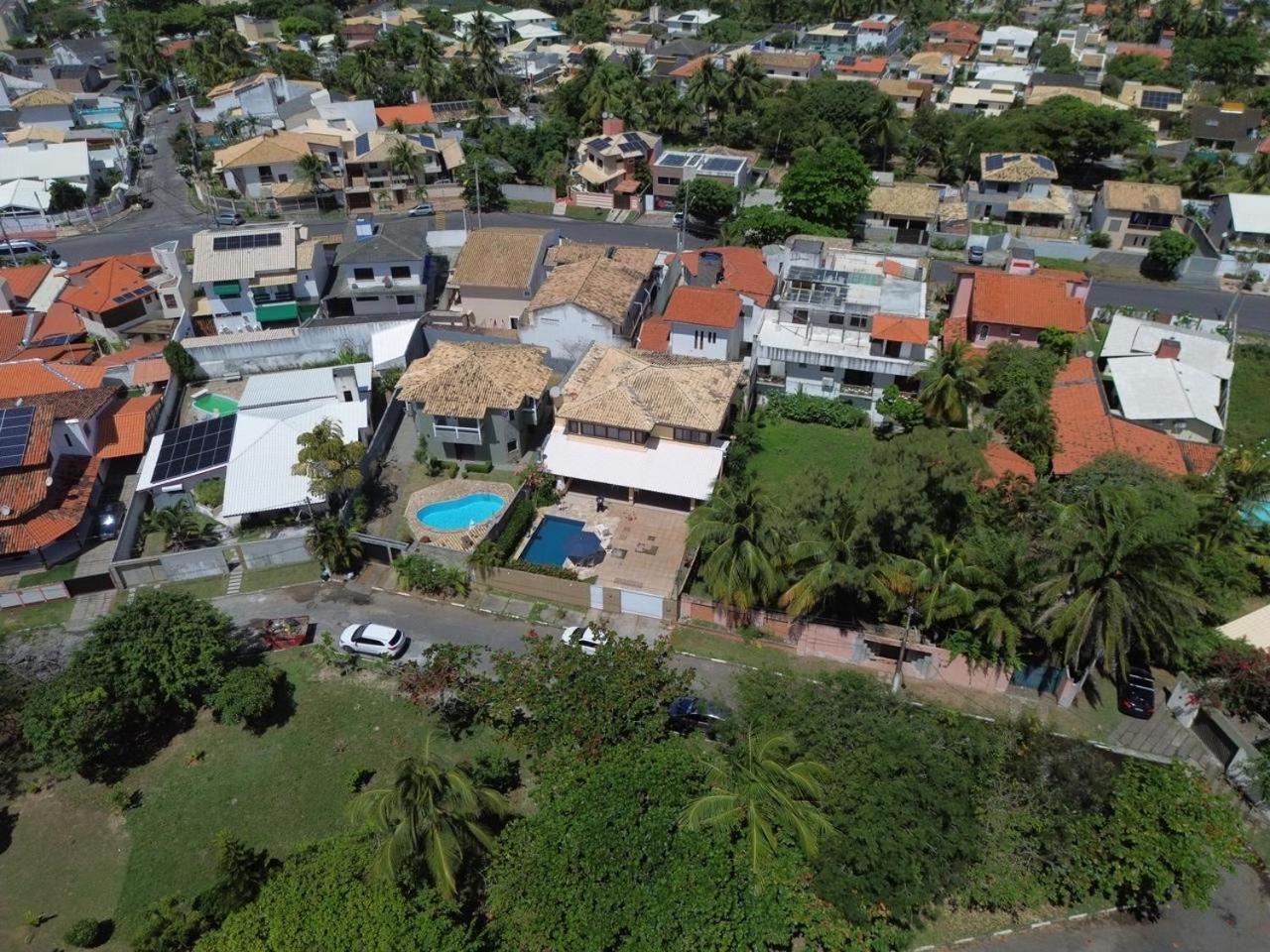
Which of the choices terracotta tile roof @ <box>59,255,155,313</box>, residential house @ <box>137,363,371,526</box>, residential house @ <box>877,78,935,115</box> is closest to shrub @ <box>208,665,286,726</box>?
residential house @ <box>137,363,371,526</box>

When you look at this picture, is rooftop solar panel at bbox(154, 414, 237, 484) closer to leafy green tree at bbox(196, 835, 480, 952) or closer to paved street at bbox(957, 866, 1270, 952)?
leafy green tree at bbox(196, 835, 480, 952)

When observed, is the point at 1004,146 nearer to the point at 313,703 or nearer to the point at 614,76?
the point at 614,76

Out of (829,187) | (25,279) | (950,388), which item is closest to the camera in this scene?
(950,388)

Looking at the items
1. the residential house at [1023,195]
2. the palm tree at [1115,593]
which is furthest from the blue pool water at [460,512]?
the residential house at [1023,195]

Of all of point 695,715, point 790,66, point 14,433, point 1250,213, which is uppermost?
point 790,66

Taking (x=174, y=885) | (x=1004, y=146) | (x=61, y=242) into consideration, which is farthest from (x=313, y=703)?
(x=1004, y=146)

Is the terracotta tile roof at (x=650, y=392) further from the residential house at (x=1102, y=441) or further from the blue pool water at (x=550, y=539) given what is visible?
the residential house at (x=1102, y=441)

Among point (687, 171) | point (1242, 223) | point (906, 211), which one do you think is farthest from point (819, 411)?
point (1242, 223)

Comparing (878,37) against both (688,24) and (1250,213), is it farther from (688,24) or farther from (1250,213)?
(1250,213)
